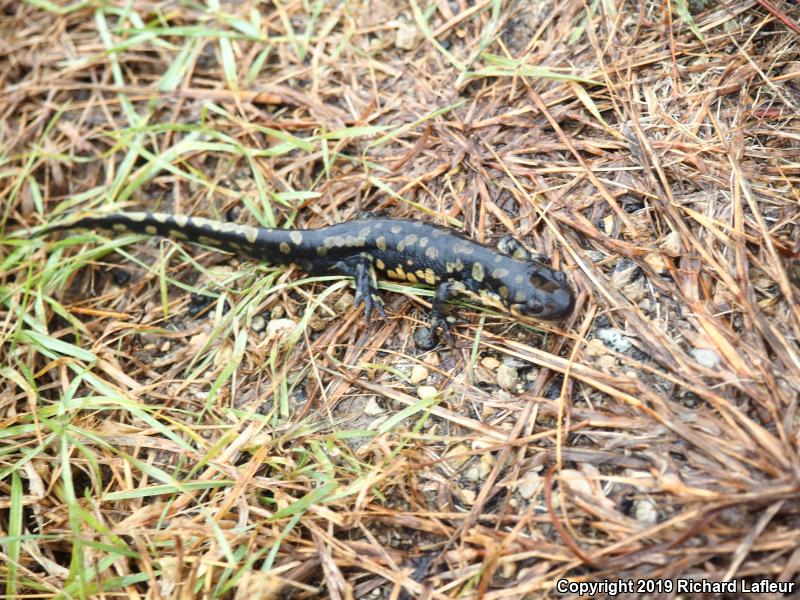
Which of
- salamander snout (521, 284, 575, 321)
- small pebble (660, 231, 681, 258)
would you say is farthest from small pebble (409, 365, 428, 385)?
small pebble (660, 231, 681, 258)

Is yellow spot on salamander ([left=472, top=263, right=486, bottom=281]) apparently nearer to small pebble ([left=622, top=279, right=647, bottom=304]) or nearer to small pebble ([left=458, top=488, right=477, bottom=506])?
small pebble ([left=622, top=279, right=647, bottom=304])

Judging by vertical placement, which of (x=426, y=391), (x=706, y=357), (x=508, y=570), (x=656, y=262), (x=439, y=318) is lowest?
(x=508, y=570)

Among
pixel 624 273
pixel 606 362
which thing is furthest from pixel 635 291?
pixel 606 362

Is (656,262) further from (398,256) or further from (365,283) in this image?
(365,283)

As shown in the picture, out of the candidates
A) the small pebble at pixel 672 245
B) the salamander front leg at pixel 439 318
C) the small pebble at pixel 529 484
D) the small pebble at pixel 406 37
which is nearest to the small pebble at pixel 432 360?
the salamander front leg at pixel 439 318

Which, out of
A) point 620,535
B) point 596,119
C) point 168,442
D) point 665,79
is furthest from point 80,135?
point 620,535

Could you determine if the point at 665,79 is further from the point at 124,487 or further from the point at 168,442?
the point at 124,487

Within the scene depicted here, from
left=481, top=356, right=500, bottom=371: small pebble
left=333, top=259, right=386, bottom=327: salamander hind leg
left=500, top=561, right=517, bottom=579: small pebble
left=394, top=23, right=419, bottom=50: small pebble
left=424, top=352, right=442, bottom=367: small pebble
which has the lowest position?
left=500, top=561, right=517, bottom=579: small pebble
